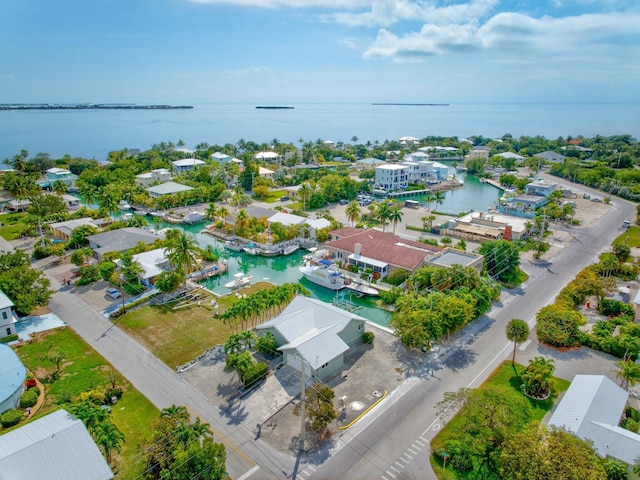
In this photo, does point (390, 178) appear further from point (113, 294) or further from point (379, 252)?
point (113, 294)

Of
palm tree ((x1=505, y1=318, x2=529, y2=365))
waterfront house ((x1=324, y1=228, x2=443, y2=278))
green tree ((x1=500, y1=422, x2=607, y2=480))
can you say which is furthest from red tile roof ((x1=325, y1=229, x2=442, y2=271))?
green tree ((x1=500, y1=422, x2=607, y2=480))

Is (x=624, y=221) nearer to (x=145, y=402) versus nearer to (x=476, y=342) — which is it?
(x=476, y=342)

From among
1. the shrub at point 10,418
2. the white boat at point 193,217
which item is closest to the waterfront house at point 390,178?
the white boat at point 193,217

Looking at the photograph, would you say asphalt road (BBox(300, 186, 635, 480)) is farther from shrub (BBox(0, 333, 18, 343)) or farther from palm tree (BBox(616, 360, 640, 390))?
shrub (BBox(0, 333, 18, 343))

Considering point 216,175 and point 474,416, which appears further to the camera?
point 216,175

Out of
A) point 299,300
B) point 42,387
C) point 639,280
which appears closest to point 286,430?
point 299,300

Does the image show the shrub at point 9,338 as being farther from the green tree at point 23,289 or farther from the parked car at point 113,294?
the parked car at point 113,294

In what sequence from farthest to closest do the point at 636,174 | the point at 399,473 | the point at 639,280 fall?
1. the point at 636,174
2. the point at 639,280
3. the point at 399,473
